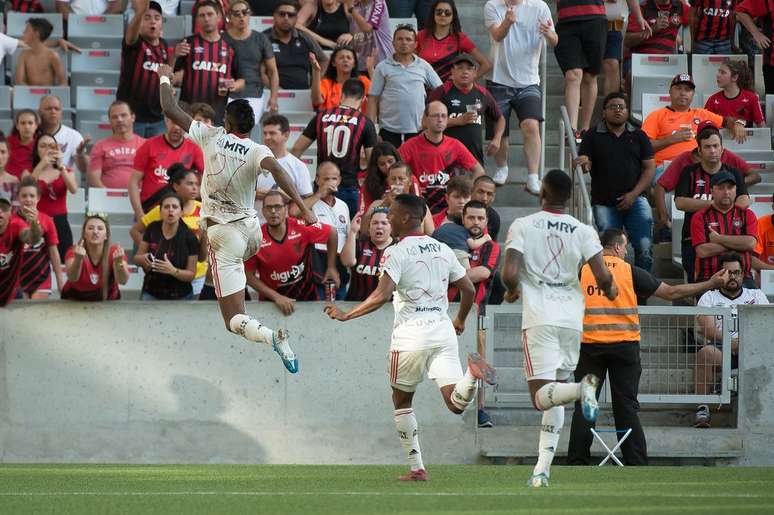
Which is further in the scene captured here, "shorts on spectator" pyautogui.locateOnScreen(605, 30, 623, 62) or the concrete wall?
"shorts on spectator" pyautogui.locateOnScreen(605, 30, 623, 62)

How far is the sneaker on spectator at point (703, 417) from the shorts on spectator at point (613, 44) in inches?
212

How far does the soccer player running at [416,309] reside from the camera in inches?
362

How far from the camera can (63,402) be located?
42.5ft

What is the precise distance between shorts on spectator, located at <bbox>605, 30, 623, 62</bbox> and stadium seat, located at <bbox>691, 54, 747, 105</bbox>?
91 cm

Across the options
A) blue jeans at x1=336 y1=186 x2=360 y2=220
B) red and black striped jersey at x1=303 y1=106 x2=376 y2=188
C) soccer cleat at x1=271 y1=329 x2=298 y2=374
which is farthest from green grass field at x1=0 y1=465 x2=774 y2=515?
red and black striped jersey at x1=303 y1=106 x2=376 y2=188

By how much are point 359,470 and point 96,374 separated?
3.10 metres

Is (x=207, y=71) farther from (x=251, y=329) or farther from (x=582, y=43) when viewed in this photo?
(x=251, y=329)

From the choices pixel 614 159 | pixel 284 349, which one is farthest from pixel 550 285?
pixel 614 159

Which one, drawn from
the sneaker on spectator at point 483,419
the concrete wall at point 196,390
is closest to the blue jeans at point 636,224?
the concrete wall at point 196,390

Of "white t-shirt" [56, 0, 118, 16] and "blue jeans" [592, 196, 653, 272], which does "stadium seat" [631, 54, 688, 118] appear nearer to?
"blue jeans" [592, 196, 653, 272]

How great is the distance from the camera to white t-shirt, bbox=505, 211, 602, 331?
888 centimetres

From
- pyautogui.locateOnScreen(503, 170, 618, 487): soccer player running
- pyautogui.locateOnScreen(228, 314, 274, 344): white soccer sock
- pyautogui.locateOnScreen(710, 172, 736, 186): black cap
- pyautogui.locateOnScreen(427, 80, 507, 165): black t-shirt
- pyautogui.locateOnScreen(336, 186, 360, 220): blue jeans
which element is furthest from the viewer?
pyautogui.locateOnScreen(427, 80, 507, 165): black t-shirt

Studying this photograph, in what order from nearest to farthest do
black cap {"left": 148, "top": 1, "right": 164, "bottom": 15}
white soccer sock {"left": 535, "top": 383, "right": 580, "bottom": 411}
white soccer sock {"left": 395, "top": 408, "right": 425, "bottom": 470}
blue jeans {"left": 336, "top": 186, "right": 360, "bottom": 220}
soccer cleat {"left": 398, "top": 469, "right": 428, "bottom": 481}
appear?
white soccer sock {"left": 535, "top": 383, "right": 580, "bottom": 411}
white soccer sock {"left": 395, "top": 408, "right": 425, "bottom": 470}
soccer cleat {"left": 398, "top": 469, "right": 428, "bottom": 481}
blue jeans {"left": 336, "top": 186, "right": 360, "bottom": 220}
black cap {"left": 148, "top": 1, "right": 164, "bottom": 15}

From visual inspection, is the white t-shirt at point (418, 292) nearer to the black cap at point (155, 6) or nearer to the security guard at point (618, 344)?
the security guard at point (618, 344)
